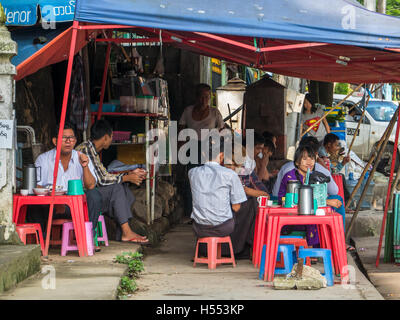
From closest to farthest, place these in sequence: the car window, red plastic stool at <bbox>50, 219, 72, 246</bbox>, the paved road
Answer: the paved road → red plastic stool at <bbox>50, 219, 72, 246</bbox> → the car window

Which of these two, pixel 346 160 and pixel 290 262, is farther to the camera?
pixel 346 160

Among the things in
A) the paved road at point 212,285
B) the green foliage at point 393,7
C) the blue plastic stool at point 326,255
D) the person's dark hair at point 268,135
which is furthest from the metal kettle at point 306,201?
the green foliage at point 393,7

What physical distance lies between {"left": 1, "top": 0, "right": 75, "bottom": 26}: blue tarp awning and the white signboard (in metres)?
A: 1.07

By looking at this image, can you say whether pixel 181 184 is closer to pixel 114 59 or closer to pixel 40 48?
pixel 114 59

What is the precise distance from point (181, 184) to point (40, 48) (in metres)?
5.99

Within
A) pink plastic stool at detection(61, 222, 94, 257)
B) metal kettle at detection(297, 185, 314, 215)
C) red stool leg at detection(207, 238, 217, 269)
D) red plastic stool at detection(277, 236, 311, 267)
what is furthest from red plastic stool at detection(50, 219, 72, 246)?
metal kettle at detection(297, 185, 314, 215)

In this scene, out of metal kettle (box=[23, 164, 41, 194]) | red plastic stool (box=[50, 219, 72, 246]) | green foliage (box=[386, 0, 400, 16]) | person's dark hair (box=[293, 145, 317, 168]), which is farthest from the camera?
green foliage (box=[386, 0, 400, 16])

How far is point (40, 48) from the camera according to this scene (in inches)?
265

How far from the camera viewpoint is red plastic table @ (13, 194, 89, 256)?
6812 mm

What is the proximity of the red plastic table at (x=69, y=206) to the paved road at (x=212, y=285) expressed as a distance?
740mm

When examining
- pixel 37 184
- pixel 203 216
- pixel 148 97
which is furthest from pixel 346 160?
pixel 37 184

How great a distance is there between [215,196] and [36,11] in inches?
97.5

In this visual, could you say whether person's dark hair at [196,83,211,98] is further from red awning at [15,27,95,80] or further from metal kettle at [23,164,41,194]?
metal kettle at [23,164,41,194]

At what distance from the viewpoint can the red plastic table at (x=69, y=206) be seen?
268 inches
